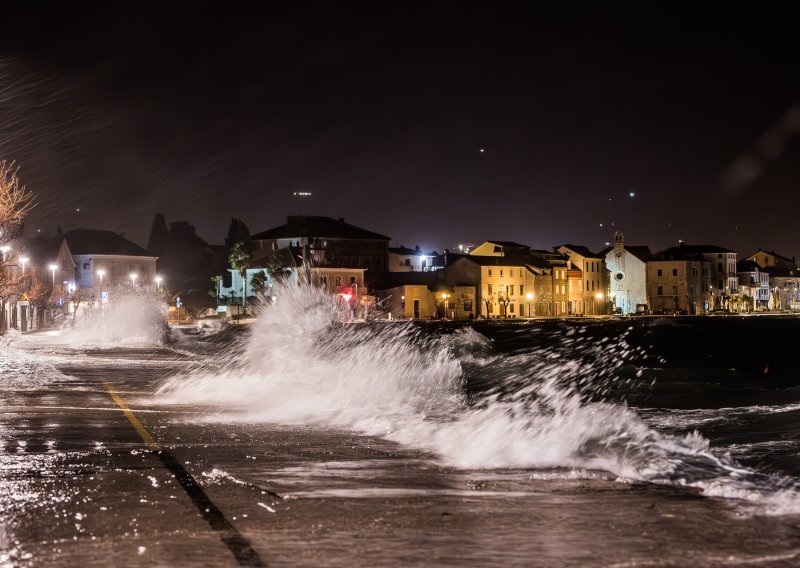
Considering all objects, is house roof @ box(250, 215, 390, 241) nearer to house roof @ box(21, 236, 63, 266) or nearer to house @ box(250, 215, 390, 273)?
house @ box(250, 215, 390, 273)

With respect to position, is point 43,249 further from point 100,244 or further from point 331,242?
point 331,242

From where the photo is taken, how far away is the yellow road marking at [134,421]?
14016mm

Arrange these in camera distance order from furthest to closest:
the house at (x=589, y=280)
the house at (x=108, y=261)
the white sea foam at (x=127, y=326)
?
the house at (x=589, y=280) < the house at (x=108, y=261) < the white sea foam at (x=127, y=326)

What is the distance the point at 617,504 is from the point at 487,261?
139 m

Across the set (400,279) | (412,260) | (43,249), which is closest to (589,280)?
(412,260)

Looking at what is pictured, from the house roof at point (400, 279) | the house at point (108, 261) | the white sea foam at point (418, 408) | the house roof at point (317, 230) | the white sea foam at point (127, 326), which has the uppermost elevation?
the house roof at point (317, 230)

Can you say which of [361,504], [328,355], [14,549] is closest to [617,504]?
[361,504]

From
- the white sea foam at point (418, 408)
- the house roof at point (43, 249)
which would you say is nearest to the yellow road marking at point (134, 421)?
the white sea foam at point (418, 408)

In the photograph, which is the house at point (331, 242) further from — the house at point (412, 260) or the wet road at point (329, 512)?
the wet road at point (329, 512)

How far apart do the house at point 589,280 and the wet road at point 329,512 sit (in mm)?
162689

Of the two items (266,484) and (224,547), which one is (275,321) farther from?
(224,547)

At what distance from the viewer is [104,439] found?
1459 cm

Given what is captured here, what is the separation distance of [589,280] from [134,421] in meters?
167

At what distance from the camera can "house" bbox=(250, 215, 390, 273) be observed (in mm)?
141500
